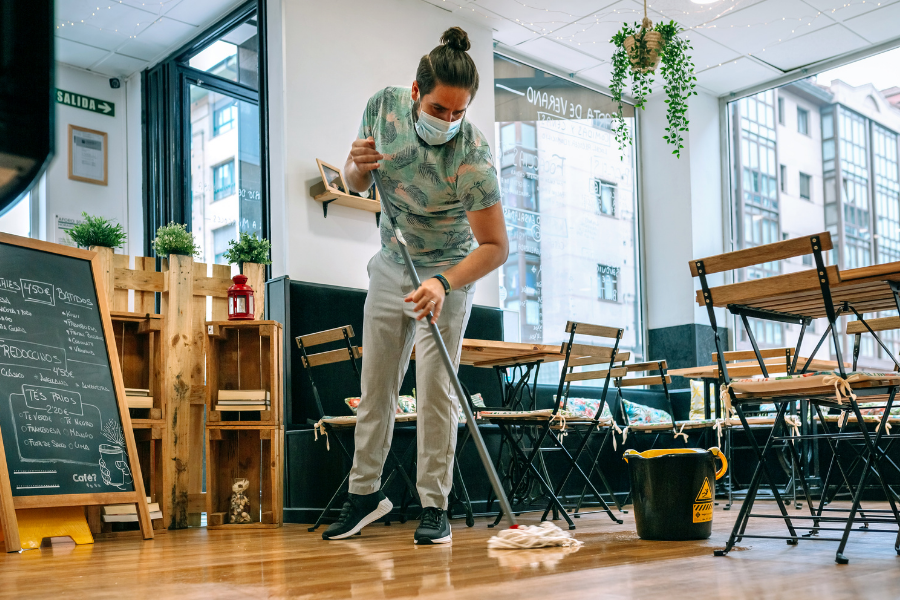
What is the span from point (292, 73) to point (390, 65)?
31.6 inches

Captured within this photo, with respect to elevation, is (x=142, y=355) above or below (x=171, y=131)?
below

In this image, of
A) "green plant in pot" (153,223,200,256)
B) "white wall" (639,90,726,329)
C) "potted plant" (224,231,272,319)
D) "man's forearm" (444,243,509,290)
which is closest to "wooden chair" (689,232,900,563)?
"man's forearm" (444,243,509,290)

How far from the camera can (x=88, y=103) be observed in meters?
5.99

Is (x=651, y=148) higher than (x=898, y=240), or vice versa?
(x=651, y=148)

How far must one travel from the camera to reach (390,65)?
5.25 meters

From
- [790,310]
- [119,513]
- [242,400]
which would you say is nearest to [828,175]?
[790,310]

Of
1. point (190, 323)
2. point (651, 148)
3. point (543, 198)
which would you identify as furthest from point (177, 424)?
point (651, 148)

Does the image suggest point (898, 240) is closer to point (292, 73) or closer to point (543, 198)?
point (543, 198)

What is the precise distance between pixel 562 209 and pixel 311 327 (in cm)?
290

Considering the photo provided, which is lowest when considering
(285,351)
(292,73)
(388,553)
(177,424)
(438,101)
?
(388,553)

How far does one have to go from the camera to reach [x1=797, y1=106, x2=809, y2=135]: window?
22.9 feet

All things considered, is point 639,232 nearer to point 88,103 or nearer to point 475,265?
point 88,103

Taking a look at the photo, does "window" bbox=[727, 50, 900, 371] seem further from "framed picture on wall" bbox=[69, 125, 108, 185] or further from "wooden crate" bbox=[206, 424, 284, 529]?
"framed picture on wall" bbox=[69, 125, 108, 185]

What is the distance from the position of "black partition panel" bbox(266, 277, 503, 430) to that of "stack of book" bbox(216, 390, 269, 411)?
49 cm
